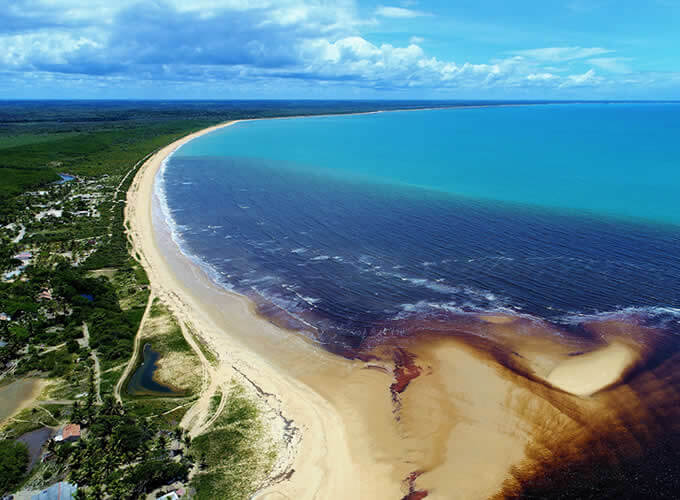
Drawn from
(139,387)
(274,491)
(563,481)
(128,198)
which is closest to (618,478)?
(563,481)

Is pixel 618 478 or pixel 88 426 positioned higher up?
pixel 88 426

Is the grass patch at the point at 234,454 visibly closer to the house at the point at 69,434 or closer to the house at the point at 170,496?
the house at the point at 170,496

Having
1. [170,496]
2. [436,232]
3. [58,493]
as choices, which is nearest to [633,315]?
[436,232]

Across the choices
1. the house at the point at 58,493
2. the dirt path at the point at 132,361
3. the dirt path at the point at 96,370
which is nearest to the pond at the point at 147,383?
the dirt path at the point at 132,361

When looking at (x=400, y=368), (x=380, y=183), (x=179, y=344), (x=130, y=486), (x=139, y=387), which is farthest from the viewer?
(x=380, y=183)

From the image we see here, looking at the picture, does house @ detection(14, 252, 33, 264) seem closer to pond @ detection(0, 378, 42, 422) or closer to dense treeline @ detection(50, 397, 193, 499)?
pond @ detection(0, 378, 42, 422)

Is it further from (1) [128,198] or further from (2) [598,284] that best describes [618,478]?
(1) [128,198]
